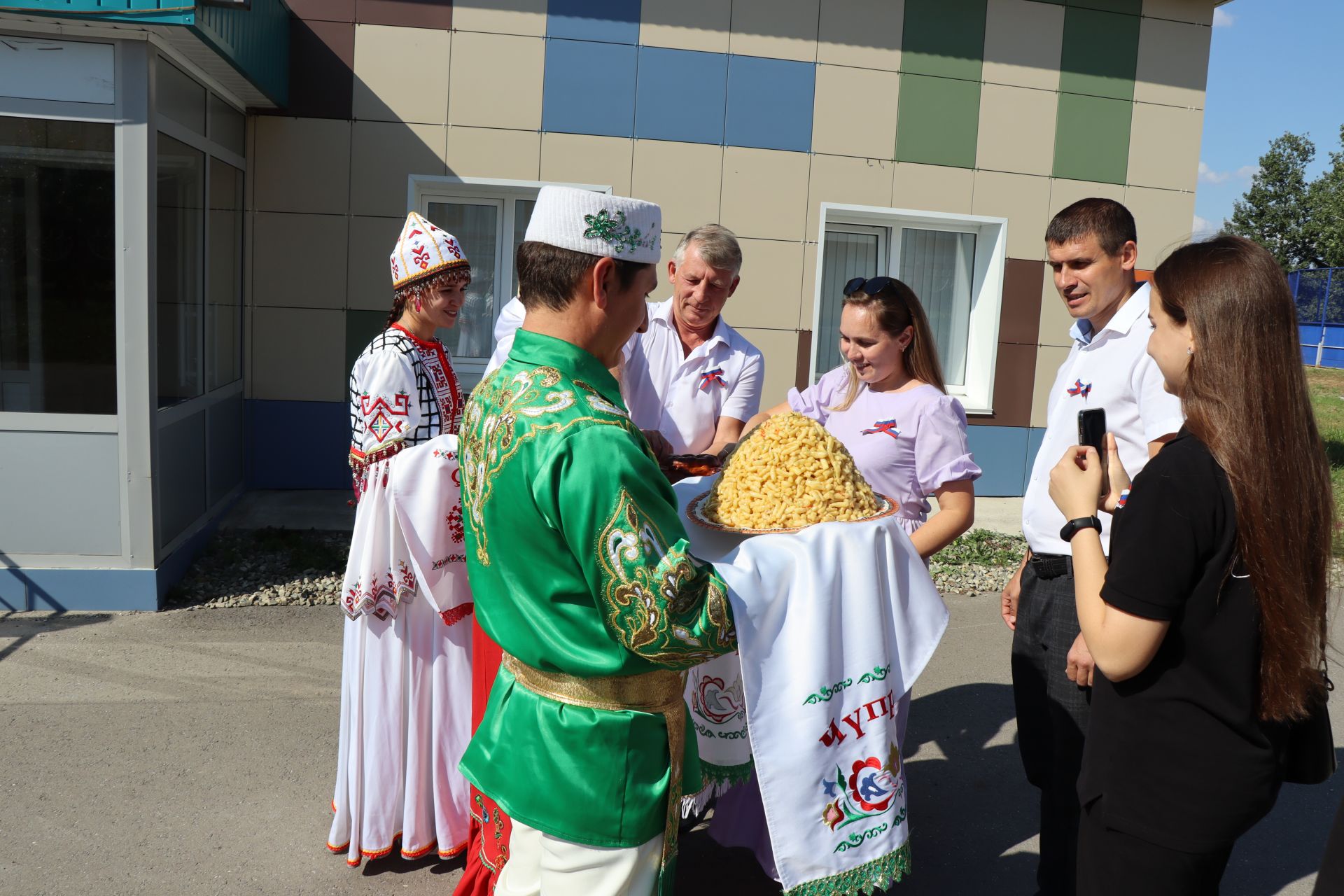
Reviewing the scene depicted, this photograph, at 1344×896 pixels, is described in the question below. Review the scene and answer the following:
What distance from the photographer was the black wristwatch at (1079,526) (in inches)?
84.5

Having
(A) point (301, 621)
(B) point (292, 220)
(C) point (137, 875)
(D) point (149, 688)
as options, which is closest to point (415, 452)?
(C) point (137, 875)

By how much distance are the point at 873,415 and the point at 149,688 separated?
3612 mm

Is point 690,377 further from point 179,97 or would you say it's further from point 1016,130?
point 1016,130

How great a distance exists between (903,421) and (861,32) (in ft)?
20.5

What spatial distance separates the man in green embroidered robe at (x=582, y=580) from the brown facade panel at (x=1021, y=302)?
756cm

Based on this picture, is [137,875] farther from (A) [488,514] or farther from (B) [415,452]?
(A) [488,514]

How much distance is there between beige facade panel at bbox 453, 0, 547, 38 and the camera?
25.4 ft

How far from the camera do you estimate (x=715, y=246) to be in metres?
3.63

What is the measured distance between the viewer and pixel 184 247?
6559 mm

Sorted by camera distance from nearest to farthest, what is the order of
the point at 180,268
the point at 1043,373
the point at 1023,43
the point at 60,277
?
the point at 60,277, the point at 180,268, the point at 1023,43, the point at 1043,373

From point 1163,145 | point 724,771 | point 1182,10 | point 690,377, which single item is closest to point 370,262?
point 690,377

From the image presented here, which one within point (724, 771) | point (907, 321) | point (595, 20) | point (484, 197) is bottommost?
point (724, 771)

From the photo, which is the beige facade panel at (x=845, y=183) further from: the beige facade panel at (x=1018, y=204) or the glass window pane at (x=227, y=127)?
the glass window pane at (x=227, y=127)

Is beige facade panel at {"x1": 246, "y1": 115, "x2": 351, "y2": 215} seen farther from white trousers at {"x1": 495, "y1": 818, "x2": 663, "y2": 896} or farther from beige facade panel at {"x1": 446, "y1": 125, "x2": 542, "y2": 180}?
white trousers at {"x1": 495, "y1": 818, "x2": 663, "y2": 896}
